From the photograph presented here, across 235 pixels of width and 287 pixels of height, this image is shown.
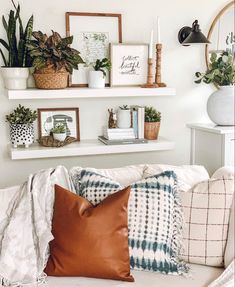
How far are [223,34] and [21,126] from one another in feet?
5.06

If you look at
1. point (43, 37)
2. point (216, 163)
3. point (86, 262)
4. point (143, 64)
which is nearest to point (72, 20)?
point (43, 37)

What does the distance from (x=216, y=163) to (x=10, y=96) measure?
1.34 m

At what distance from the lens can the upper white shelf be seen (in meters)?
2.51

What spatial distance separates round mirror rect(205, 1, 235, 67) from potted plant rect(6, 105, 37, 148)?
1310mm

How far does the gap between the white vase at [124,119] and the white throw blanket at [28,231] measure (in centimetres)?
84

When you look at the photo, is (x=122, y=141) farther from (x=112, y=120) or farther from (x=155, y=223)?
(x=155, y=223)

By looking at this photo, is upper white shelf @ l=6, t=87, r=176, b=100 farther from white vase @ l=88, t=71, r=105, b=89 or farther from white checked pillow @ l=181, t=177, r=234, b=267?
white checked pillow @ l=181, t=177, r=234, b=267

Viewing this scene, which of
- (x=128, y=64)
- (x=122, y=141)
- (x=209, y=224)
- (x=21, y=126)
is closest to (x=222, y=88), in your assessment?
(x=128, y=64)

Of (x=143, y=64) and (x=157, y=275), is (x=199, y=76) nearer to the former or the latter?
(x=143, y=64)

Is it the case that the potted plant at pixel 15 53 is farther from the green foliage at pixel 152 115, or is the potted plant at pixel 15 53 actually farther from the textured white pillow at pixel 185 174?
the textured white pillow at pixel 185 174

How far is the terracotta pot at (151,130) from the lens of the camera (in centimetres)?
286

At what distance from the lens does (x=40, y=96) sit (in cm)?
254

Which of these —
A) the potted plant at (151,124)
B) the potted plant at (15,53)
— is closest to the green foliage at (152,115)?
the potted plant at (151,124)

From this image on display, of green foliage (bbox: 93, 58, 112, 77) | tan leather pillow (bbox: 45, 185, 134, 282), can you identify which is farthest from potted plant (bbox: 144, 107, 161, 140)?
tan leather pillow (bbox: 45, 185, 134, 282)
